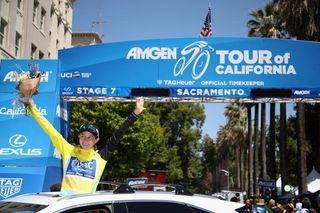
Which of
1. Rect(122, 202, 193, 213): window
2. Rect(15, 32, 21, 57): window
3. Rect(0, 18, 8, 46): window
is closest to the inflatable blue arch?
Rect(0, 18, 8, 46): window

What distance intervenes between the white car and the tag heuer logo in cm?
894

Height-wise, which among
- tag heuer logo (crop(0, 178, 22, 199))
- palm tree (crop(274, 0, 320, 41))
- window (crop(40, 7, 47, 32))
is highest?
window (crop(40, 7, 47, 32))

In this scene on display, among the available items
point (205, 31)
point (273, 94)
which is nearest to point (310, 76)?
point (273, 94)

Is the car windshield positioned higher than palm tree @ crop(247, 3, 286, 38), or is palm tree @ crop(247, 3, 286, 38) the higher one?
palm tree @ crop(247, 3, 286, 38)

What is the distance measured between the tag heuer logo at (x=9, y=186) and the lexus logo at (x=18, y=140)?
5.68 feet

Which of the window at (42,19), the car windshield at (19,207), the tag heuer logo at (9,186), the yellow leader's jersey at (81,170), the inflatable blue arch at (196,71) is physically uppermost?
the window at (42,19)

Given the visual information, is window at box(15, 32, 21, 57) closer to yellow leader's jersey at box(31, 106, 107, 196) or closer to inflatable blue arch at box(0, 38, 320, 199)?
inflatable blue arch at box(0, 38, 320, 199)

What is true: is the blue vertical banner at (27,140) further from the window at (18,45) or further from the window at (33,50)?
the window at (33,50)

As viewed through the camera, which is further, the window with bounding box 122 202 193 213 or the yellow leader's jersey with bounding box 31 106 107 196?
the yellow leader's jersey with bounding box 31 106 107 196

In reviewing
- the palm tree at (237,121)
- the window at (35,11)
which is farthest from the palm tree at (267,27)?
the palm tree at (237,121)

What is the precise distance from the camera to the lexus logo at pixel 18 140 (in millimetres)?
14859

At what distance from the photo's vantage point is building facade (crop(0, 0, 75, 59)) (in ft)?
95.5

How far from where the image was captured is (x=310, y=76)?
698 inches

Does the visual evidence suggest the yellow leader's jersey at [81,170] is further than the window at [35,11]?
No
